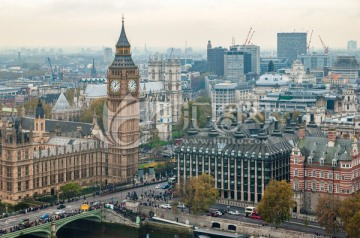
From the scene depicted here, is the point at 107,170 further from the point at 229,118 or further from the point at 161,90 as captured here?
the point at 161,90

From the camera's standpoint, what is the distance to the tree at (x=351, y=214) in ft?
247

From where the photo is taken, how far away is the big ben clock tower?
112m

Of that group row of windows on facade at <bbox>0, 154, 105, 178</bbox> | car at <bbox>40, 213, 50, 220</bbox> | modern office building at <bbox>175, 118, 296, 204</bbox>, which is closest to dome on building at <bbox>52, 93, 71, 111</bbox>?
row of windows on facade at <bbox>0, 154, 105, 178</bbox>

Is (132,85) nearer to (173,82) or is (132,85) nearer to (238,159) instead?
(238,159)

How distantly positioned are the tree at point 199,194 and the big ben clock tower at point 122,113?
66.8 ft

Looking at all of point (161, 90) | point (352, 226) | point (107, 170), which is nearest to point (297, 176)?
point (352, 226)

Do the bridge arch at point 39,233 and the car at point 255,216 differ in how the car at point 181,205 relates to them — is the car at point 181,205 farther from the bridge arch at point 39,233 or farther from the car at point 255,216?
the bridge arch at point 39,233

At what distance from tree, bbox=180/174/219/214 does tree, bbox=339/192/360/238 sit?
17.3 m

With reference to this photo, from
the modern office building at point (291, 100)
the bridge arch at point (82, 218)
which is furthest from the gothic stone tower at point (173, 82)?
the bridge arch at point (82, 218)

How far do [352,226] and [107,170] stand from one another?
47608mm

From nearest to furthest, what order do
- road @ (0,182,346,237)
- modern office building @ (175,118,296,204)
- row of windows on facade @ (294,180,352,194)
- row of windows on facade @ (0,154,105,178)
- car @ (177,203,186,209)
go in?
road @ (0,182,346,237) → row of windows on facade @ (294,180,352,194) → modern office building @ (175,118,296,204) → car @ (177,203,186,209) → row of windows on facade @ (0,154,105,178)

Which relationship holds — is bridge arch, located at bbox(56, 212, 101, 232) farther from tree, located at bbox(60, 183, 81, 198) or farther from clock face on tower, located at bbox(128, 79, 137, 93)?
clock face on tower, located at bbox(128, 79, 137, 93)

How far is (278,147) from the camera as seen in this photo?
97750mm

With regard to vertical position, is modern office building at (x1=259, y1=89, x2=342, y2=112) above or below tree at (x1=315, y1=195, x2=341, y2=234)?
above
